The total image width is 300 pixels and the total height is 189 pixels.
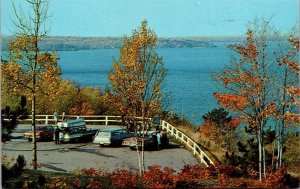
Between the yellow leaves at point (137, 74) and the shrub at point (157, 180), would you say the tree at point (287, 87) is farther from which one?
the shrub at point (157, 180)

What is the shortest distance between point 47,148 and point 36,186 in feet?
46.0

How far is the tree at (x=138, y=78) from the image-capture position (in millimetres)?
22453

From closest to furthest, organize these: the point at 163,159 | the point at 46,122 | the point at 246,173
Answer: the point at 246,173, the point at 163,159, the point at 46,122

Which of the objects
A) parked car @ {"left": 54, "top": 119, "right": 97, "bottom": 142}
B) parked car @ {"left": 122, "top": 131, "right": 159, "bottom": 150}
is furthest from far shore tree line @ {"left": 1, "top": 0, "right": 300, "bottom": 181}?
parked car @ {"left": 54, "top": 119, "right": 97, "bottom": 142}

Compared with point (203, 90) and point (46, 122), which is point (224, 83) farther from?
point (203, 90)

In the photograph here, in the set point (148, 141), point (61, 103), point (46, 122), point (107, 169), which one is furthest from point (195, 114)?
point (107, 169)

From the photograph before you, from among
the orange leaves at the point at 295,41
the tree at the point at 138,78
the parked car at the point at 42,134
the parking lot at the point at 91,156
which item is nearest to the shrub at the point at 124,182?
the parking lot at the point at 91,156

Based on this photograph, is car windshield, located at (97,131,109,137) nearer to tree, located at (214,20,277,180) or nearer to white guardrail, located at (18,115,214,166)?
white guardrail, located at (18,115,214,166)

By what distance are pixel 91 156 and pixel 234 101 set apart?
8.45 meters

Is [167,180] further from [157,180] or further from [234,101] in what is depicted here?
[234,101]

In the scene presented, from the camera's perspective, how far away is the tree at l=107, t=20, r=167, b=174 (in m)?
22.5

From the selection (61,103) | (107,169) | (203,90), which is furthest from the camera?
(203,90)

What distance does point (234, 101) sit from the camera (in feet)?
68.6

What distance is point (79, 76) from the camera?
104 metres
